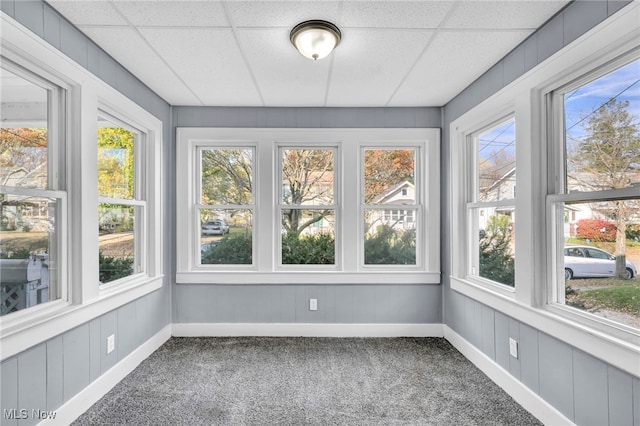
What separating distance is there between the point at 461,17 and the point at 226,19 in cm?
135

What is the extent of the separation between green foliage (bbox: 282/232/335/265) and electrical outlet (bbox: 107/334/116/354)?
158cm

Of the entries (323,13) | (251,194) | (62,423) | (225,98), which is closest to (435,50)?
(323,13)

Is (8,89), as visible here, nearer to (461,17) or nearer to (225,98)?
(225,98)

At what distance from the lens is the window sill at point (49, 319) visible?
1.55 m

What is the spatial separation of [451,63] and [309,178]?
1.66m

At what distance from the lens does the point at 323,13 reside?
179 cm

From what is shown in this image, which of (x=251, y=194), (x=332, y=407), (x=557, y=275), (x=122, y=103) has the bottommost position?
(x=332, y=407)

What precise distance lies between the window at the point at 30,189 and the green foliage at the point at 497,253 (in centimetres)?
303

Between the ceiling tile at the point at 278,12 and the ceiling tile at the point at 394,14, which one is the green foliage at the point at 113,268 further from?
the ceiling tile at the point at 394,14

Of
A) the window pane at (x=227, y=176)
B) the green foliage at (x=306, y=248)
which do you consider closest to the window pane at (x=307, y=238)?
the green foliage at (x=306, y=248)

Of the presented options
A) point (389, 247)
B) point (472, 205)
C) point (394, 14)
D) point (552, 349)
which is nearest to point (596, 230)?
point (552, 349)

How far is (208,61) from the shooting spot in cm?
233

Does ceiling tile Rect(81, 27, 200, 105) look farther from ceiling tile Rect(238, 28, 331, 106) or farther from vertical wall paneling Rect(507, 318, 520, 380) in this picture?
vertical wall paneling Rect(507, 318, 520, 380)

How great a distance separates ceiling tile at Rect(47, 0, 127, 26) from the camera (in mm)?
1738
